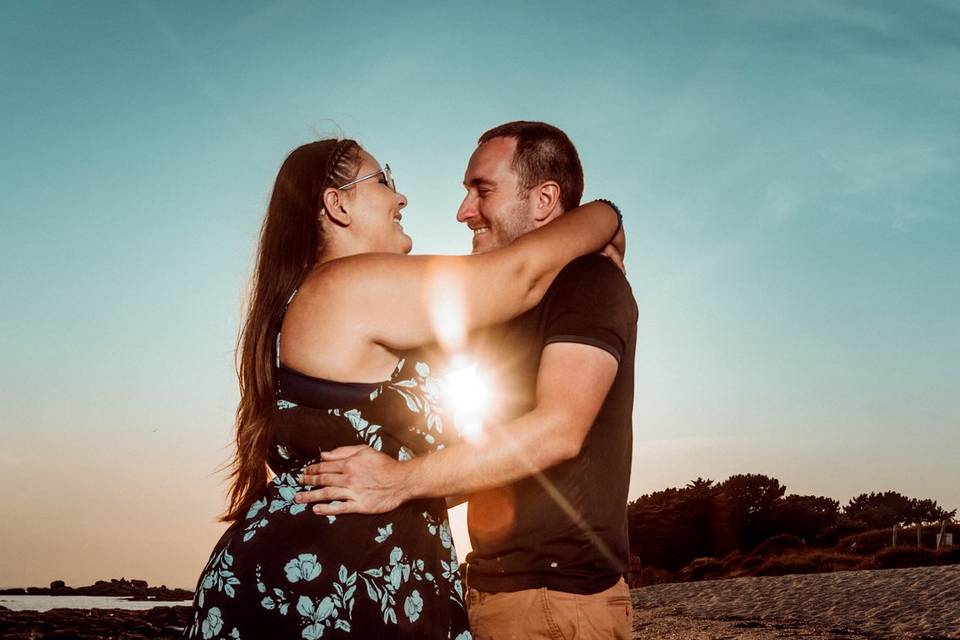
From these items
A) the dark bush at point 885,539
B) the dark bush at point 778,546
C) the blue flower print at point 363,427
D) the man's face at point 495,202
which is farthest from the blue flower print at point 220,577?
the dark bush at point 778,546

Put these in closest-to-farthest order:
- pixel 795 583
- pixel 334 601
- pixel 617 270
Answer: pixel 334 601 < pixel 617 270 < pixel 795 583

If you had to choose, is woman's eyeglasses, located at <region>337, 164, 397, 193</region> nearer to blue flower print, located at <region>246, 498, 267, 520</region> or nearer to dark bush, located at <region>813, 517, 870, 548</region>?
blue flower print, located at <region>246, 498, 267, 520</region>

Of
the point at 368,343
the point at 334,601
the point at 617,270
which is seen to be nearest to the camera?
the point at 334,601

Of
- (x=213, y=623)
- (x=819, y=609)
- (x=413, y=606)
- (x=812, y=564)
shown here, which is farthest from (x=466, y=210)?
(x=812, y=564)

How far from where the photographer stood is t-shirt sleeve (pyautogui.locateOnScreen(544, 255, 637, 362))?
9.44 feet

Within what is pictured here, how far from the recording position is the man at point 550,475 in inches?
104

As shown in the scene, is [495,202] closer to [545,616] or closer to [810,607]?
[545,616]

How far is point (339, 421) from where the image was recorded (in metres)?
2.69

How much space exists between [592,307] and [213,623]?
5.33 feet

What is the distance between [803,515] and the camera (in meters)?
39.7

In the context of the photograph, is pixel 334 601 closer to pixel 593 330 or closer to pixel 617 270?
pixel 593 330

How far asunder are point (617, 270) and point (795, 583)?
18.3 m

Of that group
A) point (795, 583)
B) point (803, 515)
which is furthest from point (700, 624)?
point (803, 515)

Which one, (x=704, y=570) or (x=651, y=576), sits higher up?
(x=704, y=570)
